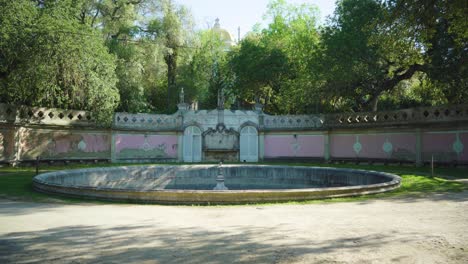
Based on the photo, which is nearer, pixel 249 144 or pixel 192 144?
pixel 192 144

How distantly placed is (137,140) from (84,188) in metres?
17.8

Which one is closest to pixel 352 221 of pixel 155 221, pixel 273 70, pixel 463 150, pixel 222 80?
pixel 155 221

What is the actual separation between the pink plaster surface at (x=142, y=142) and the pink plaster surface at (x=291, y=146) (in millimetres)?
7875

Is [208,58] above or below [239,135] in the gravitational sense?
above

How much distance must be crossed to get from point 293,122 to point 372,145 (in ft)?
21.8

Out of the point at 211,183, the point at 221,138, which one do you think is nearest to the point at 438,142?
the point at 211,183

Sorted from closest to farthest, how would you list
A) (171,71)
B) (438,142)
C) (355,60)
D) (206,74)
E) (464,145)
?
(464,145)
(438,142)
(355,60)
(171,71)
(206,74)

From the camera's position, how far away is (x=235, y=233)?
789 centimetres

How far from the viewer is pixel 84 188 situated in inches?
490

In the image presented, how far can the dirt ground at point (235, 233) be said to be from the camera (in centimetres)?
629

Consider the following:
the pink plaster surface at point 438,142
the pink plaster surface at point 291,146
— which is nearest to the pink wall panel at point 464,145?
the pink plaster surface at point 438,142

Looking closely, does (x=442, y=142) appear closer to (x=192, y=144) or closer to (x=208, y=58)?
(x=192, y=144)

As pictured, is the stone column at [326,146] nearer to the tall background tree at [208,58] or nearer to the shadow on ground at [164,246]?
the tall background tree at [208,58]

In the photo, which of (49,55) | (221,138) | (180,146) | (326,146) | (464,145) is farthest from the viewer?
(221,138)
